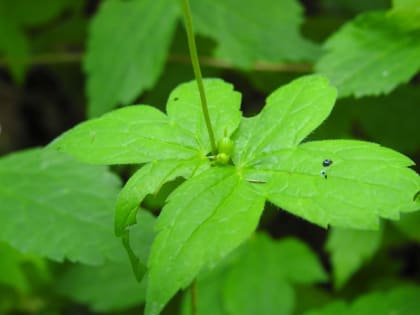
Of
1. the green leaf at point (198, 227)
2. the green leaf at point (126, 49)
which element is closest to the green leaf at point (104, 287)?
the green leaf at point (126, 49)

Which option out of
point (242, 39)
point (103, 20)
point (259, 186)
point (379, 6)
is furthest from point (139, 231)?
point (379, 6)

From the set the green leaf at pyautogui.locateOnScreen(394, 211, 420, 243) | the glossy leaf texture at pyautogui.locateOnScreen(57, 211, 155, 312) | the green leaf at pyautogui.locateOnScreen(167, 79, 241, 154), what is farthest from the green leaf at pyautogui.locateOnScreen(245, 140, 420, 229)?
the glossy leaf texture at pyautogui.locateOnScreen(57, 211, 155, 312)

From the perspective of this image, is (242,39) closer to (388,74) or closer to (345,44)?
(345,44)

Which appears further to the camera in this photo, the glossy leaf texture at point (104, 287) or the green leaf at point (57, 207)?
the glossy leaf texture at point (104, 287)

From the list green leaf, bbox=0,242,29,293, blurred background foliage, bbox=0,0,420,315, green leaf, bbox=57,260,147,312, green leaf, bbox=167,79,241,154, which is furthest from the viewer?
green leaf, bbox=57,260,147,312

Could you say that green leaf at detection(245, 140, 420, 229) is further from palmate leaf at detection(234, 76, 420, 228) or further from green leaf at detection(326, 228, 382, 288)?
green leaf at detection(326, 228, 382, 288)

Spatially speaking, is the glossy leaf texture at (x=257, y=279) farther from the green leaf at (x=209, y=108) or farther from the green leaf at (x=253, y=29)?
the green leaf at (x=209, y=108)

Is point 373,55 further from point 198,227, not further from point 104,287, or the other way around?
point 104,287
